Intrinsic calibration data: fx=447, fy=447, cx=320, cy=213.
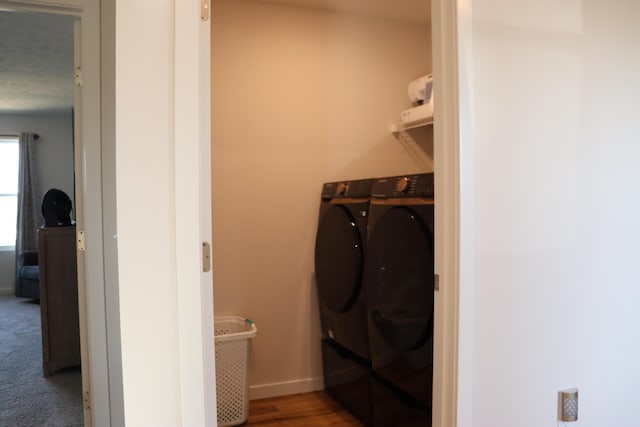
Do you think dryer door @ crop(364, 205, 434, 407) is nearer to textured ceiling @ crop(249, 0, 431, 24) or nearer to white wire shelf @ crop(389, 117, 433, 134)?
white wire shelf @ crop(389, 117, 433, 134)

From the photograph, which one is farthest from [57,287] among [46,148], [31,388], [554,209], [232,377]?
[46,148]

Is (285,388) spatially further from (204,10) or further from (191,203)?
(204,10)

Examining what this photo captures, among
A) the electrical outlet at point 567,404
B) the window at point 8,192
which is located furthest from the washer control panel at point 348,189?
the window at point 8,192

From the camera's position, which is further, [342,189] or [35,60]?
[35,60]

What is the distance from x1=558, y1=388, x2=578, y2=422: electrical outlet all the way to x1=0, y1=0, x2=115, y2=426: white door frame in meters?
1.64

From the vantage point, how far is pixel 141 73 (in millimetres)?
1103

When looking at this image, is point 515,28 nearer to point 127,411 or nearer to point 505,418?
point 505,418

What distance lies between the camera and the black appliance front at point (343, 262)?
2.32 meters

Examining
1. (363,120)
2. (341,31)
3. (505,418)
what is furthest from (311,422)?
(341,31)

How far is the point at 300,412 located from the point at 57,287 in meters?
1.79

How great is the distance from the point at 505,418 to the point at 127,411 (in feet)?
3.99

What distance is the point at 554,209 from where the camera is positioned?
161 centimetres

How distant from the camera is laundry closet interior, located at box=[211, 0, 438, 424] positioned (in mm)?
2621

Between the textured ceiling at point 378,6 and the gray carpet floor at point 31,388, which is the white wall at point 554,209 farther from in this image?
the gray carpet floor at point 31,388
